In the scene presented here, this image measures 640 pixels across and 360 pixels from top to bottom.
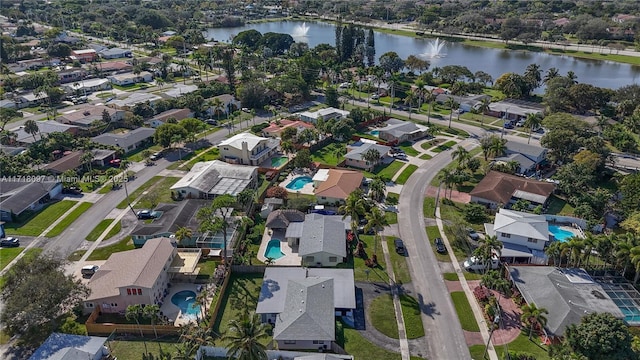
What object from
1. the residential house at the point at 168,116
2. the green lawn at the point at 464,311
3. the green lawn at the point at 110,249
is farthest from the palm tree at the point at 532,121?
the green lawn at the point at 110,249

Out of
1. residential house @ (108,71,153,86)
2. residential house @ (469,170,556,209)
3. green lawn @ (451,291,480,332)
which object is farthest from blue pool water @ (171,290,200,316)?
residential house @ (108,71,153,86)

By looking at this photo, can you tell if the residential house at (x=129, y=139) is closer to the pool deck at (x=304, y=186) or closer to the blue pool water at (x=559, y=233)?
the pool deck at (x=304, y=186)

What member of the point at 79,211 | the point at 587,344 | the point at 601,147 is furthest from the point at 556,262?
the point at 79,211

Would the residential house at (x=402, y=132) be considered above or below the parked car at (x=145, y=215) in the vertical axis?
above

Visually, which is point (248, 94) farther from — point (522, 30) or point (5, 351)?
point (522, 30)

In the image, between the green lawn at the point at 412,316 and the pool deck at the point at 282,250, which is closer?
the green lawn at the point at 412,316

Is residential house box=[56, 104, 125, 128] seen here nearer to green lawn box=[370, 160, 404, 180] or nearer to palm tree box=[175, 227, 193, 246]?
palm tree box=[175, 227, 193, 246]
